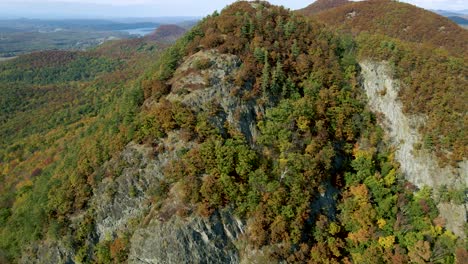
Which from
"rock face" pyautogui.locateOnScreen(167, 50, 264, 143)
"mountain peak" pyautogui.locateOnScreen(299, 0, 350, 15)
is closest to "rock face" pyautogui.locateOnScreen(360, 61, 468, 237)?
"rock face" pyautogui.locateOnScreen(167, 50, 264, 143)

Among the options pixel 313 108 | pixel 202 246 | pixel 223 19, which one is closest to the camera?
pixel 202 246

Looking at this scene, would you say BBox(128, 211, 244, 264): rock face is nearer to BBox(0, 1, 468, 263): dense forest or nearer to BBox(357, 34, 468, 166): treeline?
BBox(0, 1, 468, 263): dense forest

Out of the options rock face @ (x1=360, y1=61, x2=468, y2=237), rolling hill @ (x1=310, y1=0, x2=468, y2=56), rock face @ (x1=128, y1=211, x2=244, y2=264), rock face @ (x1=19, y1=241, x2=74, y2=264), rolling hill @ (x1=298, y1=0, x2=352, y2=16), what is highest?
rolling hill @ (x1=298, y1=0, x2=352, y2=16)

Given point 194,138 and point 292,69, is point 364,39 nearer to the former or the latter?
point 292,69

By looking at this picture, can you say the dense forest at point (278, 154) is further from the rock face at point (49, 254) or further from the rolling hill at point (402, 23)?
the rolling hill at point (402, 23)

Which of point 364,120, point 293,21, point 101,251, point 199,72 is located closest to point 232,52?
point 199,72

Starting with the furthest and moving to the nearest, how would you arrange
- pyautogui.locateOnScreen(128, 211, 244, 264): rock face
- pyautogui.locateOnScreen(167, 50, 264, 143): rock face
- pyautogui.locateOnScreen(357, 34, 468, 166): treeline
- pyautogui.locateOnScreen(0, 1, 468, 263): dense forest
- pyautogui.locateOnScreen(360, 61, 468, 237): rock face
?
pyautogui.locateOnScreen(167, 50, 264, 143): rock face
pyautogui.locateOnScreen(357, 34, 468, 166): treeline
pyautogui.locateOnScreen(360, 61, 468, 237): rock face
pyautogui.locateOnScreen(0, 1, 468, 263): dense forest
pyautogui.locateOnScreen(128, 211, 244, 264): rock face

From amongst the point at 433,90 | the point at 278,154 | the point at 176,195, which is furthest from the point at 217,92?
the point at 433,90
